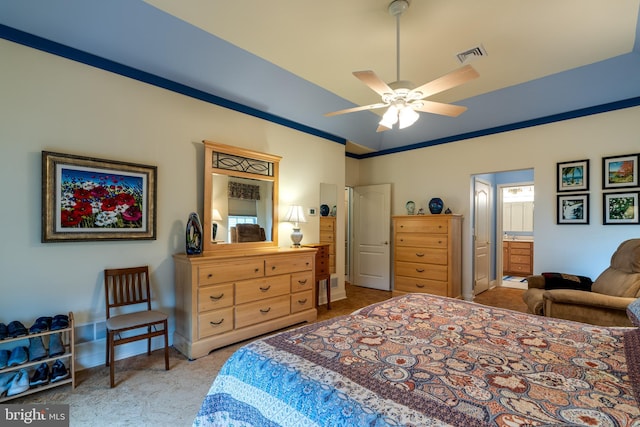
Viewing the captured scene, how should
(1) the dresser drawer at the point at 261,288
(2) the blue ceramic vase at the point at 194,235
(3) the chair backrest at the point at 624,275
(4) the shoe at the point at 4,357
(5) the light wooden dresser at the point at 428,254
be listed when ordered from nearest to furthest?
(4) the shoe at the point at 4,357
(3) the chair backrest at the point at 624,275
(2) the blue ceramic vase at the point at 194,235
(1) the dresser drawer at the point at 261,288
(5) the light wooden dresser at the point at 428,254

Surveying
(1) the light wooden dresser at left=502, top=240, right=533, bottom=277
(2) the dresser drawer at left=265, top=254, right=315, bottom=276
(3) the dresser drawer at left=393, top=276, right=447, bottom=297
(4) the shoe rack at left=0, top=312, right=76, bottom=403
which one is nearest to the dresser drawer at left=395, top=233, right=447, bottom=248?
(3) the dresser drawer at left=393, top=276, right=447, bottom=297

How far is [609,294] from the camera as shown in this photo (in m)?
2.73

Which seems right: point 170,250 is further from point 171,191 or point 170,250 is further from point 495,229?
point 495,229

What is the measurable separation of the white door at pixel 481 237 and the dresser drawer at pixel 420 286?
2.81 ft

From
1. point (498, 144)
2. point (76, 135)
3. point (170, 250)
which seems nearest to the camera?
point (76, 135)

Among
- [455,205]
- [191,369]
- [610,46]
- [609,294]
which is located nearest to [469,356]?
[191,369]

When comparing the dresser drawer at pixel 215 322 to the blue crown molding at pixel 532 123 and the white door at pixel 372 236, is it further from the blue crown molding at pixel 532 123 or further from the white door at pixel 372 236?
the blue crown molding at pixel 532 123

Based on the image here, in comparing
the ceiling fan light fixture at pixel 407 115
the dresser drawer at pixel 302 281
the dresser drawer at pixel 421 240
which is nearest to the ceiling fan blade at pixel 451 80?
the ceiling fan light fixture at pixel 407 115

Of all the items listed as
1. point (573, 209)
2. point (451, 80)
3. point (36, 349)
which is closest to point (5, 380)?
point (36, 349)

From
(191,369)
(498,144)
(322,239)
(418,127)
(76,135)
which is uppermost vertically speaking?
(418,127)

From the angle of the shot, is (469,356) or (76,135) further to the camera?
(76,135)

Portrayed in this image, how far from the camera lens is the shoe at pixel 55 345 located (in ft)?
7.14

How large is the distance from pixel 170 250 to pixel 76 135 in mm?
1310

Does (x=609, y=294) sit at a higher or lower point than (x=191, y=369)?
higher
